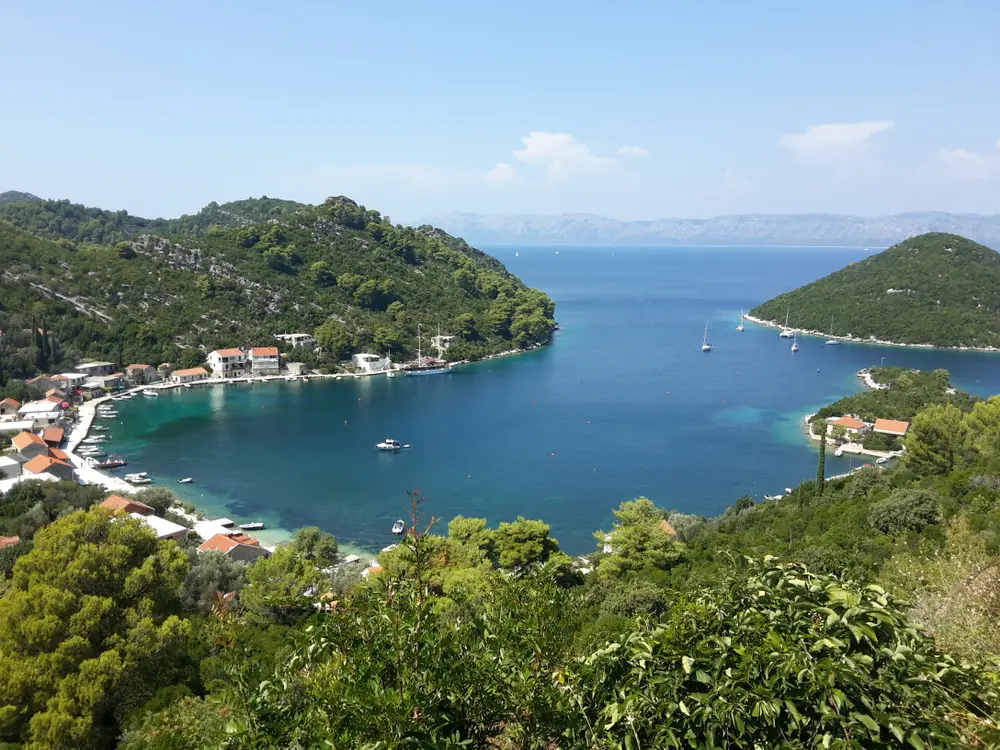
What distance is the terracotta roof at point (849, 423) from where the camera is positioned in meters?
36.2

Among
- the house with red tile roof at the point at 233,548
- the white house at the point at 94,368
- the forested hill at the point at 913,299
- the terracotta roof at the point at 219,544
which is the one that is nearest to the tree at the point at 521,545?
the house with red tile roof at the point at 233,548

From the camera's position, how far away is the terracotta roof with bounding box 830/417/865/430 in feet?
119

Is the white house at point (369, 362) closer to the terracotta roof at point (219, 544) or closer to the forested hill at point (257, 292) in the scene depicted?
the forested hill at point (257, 292)

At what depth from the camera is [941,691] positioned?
3.47 meters

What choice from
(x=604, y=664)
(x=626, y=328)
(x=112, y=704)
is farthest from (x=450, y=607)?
(x=626, y=328)

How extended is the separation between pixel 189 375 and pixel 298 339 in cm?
1006

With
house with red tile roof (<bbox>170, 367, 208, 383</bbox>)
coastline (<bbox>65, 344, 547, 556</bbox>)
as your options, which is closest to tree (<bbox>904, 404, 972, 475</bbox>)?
coastline (<bbox>65, 344, 547, 556</bbox>)

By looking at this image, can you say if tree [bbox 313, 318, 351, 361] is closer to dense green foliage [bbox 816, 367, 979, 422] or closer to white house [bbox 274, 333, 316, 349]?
white house [bbox 274, 333, 316, 349]

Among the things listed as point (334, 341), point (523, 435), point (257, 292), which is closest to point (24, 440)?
point (523, 435)

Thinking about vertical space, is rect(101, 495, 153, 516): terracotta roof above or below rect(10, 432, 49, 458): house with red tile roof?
below

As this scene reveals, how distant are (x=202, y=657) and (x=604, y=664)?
35.5 ft

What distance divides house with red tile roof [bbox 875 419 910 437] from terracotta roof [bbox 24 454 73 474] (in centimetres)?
4237

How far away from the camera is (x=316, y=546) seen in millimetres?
21609

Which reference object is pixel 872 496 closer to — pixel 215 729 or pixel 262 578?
pixel 262 578
